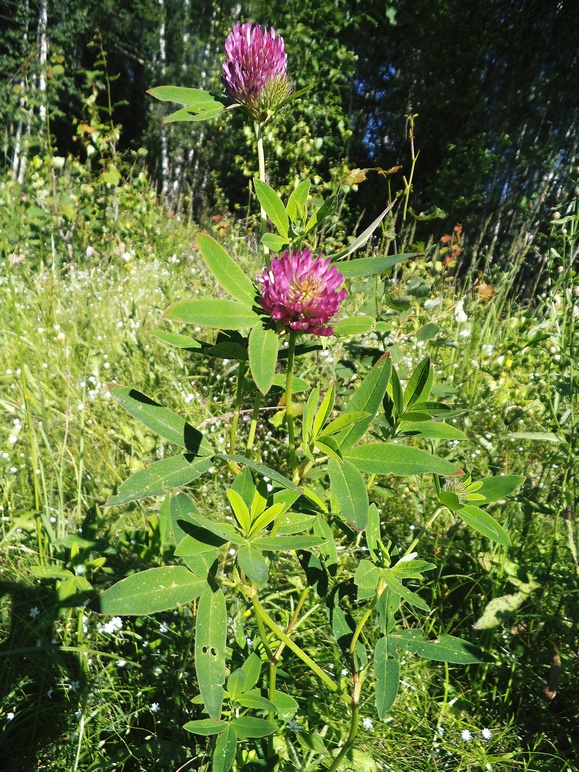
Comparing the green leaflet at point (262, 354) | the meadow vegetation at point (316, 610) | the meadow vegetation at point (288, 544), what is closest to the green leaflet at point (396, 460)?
the meadow vegetation at point (288, 544)

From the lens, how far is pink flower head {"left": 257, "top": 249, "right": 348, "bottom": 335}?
0.56 m

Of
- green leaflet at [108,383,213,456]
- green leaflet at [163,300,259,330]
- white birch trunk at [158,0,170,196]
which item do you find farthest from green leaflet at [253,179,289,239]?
white birch trunk at [158,0,170,196]

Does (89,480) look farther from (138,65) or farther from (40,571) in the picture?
(138,65)

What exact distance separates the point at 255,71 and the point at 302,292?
0.34 meters

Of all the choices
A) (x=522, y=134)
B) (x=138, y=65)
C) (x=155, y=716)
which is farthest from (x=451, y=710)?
(x=138, y=65)

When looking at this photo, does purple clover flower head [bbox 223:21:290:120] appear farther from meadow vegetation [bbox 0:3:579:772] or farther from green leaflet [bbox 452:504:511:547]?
green leaflet [bbox 452:504:511:547]

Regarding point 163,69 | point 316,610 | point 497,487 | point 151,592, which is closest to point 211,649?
point 151,592

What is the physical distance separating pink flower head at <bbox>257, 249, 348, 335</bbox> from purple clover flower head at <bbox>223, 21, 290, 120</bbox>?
28 cm

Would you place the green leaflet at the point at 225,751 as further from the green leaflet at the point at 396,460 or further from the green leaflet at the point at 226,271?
the green leaflet at the point at 226,271

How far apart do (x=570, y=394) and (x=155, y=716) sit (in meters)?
1.10

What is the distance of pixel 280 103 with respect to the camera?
2.33ft

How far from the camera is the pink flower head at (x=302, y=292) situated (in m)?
0.56

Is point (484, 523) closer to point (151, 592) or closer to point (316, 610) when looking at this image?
point (151, 592)

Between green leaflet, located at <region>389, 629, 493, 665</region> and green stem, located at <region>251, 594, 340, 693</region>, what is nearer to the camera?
green stem, located at <region>251, 594, 340, 693</region>
